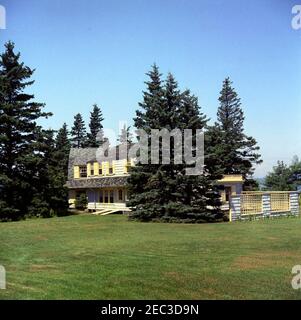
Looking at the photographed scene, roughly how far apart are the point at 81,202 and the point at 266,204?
15.1m

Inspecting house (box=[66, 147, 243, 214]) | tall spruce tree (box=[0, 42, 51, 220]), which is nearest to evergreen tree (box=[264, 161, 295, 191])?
house (box=[66, 147, 243, 214])

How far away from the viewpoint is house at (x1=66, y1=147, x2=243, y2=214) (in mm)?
27891

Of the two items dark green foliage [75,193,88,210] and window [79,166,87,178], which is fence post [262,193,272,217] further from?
window [79,166,87,178]

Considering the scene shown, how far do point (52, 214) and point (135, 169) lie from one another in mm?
7329

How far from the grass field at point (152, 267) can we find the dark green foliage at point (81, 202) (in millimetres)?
19435

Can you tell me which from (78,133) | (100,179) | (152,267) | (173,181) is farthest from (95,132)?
(152,267)

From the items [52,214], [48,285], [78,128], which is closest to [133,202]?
[52,214]

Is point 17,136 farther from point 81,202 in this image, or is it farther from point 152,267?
point 152,267

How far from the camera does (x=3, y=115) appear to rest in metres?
25.1

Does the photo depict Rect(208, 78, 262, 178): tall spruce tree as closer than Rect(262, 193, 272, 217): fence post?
No

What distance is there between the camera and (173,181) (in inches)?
791

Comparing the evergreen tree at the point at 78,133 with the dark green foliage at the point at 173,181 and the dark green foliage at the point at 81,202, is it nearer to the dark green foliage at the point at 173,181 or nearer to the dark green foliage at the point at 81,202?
the dark green foliage at the point at 81,202

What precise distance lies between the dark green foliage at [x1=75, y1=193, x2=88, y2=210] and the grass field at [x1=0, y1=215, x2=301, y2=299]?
1943 cm

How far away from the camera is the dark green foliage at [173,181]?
19.9m
